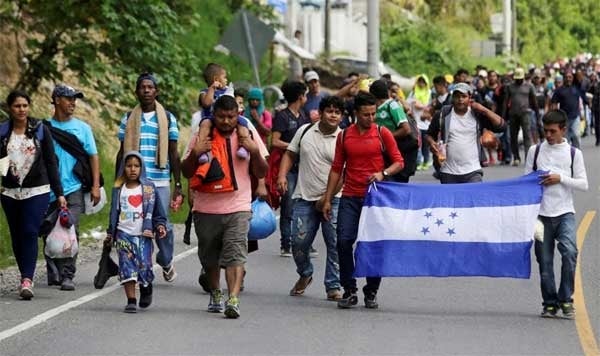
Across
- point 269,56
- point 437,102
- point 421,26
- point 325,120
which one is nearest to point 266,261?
point 325,120

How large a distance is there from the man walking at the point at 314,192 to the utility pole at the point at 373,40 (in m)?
16.0

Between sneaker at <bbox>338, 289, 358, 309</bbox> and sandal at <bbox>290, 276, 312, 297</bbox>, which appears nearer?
sneaker at <bbox>338, 289, 358, 309</bbox>

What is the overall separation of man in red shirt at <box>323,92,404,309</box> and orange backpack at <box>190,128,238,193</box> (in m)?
0.99

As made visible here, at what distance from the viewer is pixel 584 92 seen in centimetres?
3362

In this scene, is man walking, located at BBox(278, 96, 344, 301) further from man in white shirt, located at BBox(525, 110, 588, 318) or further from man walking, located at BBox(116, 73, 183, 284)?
man in white shirt, located at BBox(525, 110, 588, 318)

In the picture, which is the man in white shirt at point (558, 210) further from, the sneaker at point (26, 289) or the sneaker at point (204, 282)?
the sneaker at point (26, 289)

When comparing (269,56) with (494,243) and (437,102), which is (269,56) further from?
(494,243)

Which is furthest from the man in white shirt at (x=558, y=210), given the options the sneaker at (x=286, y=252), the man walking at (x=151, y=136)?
the sneaker at (x=286, y=252)

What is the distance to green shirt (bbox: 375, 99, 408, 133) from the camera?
14.2m

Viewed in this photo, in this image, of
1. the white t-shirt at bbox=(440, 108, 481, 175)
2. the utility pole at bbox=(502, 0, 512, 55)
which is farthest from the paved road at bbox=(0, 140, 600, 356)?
the utility pole at bbox=(502, 0, 512, 55)

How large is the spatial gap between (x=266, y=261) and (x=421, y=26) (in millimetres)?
39630

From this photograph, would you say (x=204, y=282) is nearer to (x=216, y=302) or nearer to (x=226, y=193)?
(x=216, y=302)

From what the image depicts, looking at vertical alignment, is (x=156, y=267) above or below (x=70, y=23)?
below

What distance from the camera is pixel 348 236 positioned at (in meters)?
12.2
